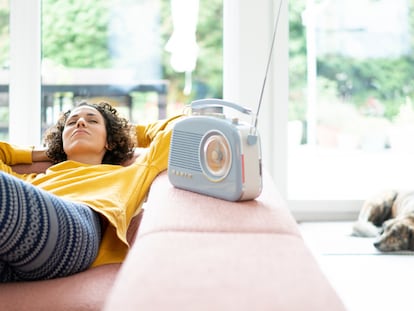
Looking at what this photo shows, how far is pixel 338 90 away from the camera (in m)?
3.15

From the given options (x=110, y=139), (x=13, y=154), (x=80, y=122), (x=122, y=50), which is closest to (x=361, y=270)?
(x=110, y=139)

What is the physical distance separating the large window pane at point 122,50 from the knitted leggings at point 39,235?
168 centimetres

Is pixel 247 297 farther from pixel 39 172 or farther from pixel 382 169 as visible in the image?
pixel 382 169

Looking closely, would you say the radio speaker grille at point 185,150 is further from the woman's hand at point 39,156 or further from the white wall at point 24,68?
the white wall at point 24,68

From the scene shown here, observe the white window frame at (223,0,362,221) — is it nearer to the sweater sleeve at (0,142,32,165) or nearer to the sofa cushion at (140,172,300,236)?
the sweater sleeve at (0,142,32,165)

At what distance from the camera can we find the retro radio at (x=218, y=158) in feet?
4.50

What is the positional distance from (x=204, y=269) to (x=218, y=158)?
52 cm

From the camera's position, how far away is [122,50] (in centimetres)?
312

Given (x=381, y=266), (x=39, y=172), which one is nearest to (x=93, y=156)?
(x=39, y=172)

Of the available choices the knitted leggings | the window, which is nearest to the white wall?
the window

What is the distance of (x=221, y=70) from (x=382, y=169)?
0.89 m

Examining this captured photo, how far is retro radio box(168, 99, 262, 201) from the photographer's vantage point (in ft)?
4.50

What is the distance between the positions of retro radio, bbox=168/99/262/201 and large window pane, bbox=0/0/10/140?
1750 millimetres

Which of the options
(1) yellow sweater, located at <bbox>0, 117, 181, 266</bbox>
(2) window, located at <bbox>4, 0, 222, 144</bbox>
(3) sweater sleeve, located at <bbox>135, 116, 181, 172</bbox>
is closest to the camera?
(1) yellow sweater, located at <bbox>0, 117, 181, 266</bbox>
